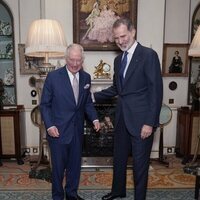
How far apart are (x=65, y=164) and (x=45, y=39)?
45.9 inches

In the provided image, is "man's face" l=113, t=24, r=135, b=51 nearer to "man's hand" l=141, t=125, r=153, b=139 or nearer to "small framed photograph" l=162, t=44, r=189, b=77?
"man's hand" l=141, t=125, r=153, b=139

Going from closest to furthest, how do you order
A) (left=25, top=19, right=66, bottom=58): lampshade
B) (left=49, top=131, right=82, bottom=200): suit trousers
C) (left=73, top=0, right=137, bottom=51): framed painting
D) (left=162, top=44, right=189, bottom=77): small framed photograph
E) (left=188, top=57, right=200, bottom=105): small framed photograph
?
(left=49, top=131, right=82, bottom=200): suit trousers → (left=25, top=19, right=66, bottom=58): lampshade → (left=73, top=0, right=137, bottom=51): framed painting → (left=162, top=44, right=189, bottom=77): small framed photograph → (left=188, top=57, right=200, bottom=105): small framed photograph

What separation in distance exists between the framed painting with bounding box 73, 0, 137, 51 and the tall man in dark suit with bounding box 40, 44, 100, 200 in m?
1.40

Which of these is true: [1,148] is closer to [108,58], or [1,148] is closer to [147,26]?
[108,58]

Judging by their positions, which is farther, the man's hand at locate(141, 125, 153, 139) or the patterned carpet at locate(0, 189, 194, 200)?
the patterned carpet at locate(0, 189, 194, 200)

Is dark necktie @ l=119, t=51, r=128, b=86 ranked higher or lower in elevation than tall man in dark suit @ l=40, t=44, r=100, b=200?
higher

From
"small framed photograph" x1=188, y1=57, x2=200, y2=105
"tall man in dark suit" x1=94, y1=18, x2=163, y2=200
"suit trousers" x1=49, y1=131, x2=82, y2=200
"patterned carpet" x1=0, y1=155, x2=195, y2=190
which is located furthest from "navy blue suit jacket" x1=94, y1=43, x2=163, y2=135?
"small framed photograph" x1=188, y1=57, x2=200, y2=105

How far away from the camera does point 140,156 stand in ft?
7.35

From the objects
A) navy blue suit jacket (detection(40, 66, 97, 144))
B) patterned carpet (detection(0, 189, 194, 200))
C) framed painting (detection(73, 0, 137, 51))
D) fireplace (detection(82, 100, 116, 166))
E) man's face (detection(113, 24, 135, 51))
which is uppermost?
framed painting (detection(73, 0, 137, 51))

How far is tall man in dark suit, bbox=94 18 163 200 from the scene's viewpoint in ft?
6.97

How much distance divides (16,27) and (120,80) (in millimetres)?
2145

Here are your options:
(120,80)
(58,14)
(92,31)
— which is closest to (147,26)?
(92,31)

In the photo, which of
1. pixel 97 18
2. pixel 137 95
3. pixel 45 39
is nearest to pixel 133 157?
pixel 137 95

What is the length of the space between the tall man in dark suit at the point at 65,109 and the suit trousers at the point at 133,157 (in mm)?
248
